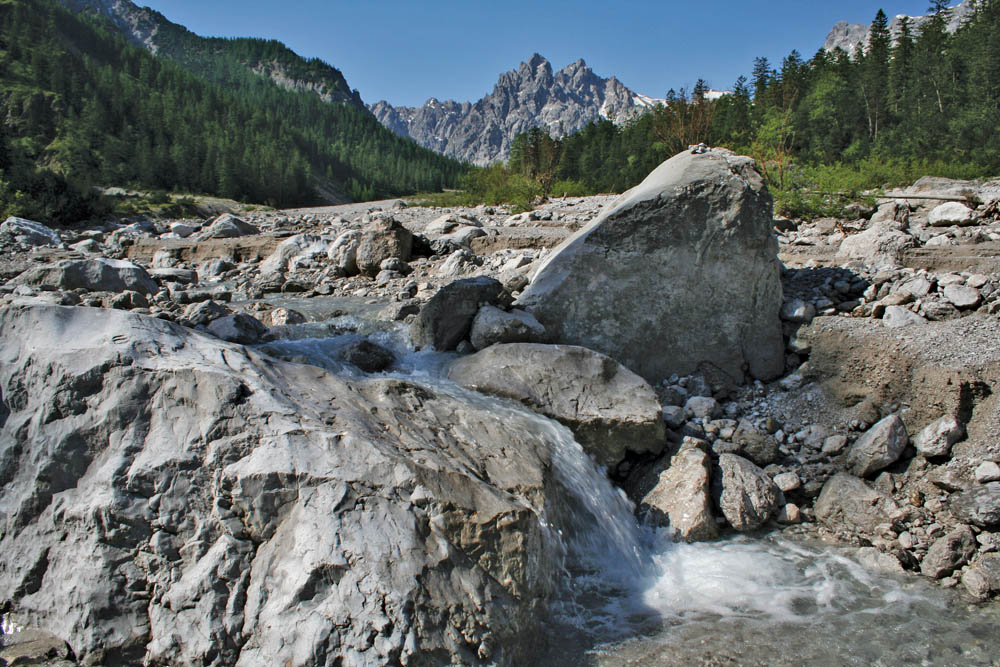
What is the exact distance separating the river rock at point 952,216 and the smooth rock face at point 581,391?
8188 mm

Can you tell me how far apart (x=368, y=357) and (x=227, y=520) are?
10.0 feet

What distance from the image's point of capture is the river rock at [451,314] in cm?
644

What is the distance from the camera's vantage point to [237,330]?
6066 mm

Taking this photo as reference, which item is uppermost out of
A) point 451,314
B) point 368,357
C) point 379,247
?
point 379,247

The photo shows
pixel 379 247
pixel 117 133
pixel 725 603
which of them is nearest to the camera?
pixel 725 603

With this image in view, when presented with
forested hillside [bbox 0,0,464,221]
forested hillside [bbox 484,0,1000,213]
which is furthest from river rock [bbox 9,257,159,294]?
forested hillside [bbox 484,0,1000,213]

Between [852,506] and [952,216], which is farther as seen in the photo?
[952,216]

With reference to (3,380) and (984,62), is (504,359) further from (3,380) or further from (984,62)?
(984,62)

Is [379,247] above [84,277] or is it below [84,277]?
above

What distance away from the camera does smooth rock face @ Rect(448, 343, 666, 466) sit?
16.5ft

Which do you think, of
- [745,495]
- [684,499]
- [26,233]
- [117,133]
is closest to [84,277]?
[684,499]

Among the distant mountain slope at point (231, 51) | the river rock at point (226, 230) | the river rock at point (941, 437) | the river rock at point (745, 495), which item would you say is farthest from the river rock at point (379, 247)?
the distant mountain slope at point (231, 51)

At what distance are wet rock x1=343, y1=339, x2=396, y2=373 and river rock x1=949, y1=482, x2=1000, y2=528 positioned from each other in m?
5.00

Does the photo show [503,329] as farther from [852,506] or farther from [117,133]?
[117,133]
